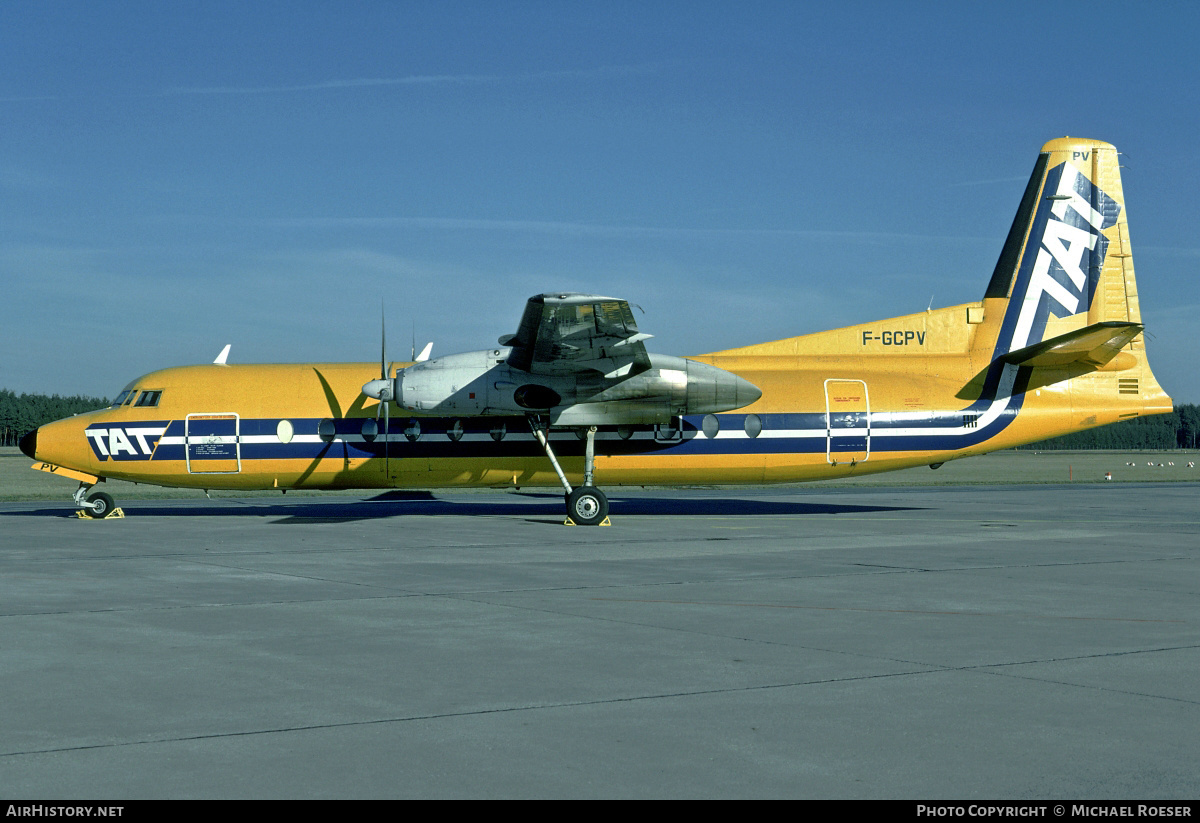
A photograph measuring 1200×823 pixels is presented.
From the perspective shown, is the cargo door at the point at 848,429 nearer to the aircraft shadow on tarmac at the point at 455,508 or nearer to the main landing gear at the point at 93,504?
the aircraft shadow on tarmac at the point at 455,508

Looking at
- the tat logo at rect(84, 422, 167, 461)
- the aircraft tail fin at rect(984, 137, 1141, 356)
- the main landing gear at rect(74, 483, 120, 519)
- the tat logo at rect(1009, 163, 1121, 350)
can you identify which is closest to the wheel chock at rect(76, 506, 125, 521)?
the main landing gear at rect(74, 483, 120, 519)

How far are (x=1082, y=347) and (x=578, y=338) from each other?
35.4 feet

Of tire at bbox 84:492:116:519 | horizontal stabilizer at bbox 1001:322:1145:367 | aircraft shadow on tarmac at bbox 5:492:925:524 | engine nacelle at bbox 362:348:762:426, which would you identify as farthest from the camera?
aircraft shadow on tarmac at bbox 5:492:925:524

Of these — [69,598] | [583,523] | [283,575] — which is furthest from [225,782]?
[583,523]

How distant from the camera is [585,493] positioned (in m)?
22.2

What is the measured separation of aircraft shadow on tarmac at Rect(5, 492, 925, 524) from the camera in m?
25.9

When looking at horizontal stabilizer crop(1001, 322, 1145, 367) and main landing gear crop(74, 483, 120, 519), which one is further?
main landing gear crop(74, 483, 120, 519)

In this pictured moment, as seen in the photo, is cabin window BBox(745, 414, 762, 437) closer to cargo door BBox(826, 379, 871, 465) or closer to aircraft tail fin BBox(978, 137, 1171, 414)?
cargo door BBox(826, 379, 871, 465)

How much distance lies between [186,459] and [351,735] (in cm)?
1901

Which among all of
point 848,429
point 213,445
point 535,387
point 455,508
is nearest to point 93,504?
point 213,445

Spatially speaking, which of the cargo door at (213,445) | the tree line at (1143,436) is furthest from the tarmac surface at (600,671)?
the tree line at (1143,436)

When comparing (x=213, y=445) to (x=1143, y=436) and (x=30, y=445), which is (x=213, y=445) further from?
(x=1143, y=436)

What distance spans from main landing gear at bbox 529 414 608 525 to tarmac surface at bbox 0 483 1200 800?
4454 mm

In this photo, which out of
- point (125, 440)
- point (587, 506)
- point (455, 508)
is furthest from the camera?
point (455, 508)
